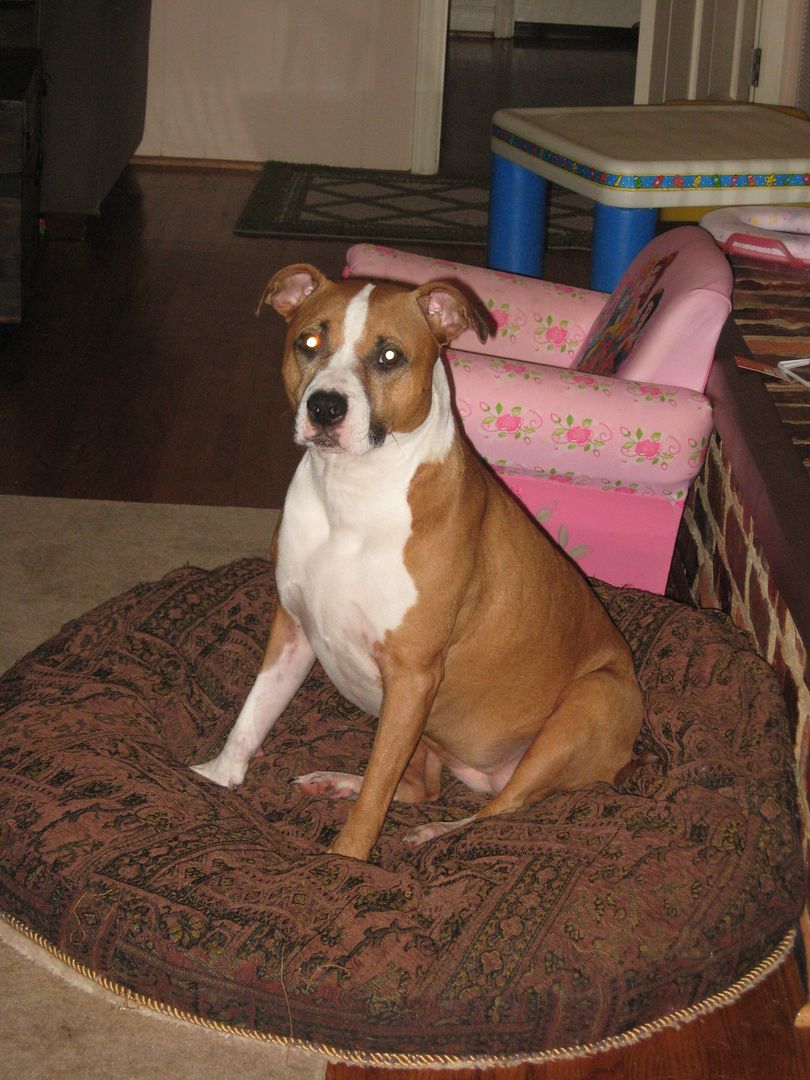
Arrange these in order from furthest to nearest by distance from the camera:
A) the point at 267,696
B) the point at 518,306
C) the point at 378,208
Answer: the point at 378,208 → the point at 518,306 → the point at 267,696

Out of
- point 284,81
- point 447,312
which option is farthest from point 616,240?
point 284,81

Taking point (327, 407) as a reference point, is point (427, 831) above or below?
below

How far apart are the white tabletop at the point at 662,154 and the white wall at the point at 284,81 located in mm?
3510

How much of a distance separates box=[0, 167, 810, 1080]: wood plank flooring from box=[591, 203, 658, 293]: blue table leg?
46.6 inches

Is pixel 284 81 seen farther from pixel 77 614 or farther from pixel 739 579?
pixel 739 579

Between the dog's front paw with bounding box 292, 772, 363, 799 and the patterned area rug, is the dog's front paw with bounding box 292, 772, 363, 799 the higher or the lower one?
the lower one

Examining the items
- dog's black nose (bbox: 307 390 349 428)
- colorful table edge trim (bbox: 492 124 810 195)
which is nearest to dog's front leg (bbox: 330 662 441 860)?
dog's black nose (bbox: 307 390 349 428)

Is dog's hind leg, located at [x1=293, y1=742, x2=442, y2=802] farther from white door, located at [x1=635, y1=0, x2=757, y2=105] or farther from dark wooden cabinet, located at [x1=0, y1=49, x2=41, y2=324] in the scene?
white door, located at [x1=635, y1=0, x2=757, y2=105]

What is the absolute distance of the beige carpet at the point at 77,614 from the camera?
6.97 feet

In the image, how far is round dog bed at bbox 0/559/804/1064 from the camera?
2.06 m

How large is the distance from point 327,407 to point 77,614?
1.59 m

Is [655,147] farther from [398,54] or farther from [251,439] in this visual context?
[398,54]

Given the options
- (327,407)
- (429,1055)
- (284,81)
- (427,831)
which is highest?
(284,81)

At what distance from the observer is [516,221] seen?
4.63m
